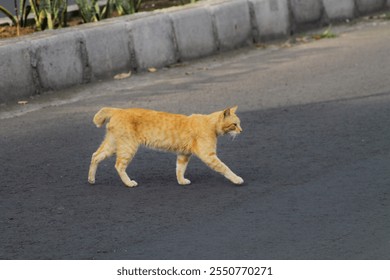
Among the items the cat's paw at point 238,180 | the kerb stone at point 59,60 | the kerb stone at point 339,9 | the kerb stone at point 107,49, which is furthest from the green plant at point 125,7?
the cat's paw at point 238,180

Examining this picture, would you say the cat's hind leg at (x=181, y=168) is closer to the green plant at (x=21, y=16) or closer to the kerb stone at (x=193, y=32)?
the kerb stone at (x=193, y=32)

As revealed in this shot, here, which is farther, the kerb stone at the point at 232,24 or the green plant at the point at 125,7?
the green plant at the point at 125,7

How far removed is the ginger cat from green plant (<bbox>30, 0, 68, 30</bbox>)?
14.2 ft

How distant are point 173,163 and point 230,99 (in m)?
2.08

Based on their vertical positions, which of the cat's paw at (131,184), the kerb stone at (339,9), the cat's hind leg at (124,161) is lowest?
the kerb stone at (339,9)

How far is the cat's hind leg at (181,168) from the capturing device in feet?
24.8

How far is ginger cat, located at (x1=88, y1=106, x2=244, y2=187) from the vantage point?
24.7ft

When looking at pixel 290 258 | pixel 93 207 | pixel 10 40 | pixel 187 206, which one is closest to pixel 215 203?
pixel 187 206

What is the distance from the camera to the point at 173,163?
26.7 ft

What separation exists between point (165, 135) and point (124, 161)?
1.06 feet

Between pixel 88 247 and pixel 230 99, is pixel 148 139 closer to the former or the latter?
pixel 88 247

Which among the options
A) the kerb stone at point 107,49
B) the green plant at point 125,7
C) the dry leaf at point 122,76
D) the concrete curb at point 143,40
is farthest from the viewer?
the green plant at point 125,7

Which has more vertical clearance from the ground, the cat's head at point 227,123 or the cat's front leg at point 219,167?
the cat's head at point 227,123

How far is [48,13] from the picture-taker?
11.7 m
